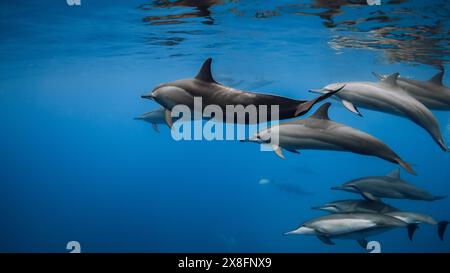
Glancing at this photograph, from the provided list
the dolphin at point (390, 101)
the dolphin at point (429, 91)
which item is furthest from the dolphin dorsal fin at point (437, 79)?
the dolphin at point (390, 101)

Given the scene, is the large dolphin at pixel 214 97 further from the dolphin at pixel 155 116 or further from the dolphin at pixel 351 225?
the dolphin at pixel 155 116

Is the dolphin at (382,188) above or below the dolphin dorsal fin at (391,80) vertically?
below

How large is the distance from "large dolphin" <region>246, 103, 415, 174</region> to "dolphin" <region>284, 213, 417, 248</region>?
149cm

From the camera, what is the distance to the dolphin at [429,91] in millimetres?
7688

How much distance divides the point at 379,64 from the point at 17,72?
22563 mm

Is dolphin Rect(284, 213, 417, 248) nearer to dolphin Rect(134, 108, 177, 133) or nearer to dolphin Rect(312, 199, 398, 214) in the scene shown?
dolphin Rect(312, 199, 398, 214)

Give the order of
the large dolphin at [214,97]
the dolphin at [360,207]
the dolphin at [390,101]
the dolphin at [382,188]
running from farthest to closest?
the dolphin at [382,188] → the dolphin at [360,207] → the dolphin at [390,101] → the large dolphin at [214,97]

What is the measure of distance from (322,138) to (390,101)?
1.70 meters

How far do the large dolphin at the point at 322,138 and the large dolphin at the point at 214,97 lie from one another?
115cm

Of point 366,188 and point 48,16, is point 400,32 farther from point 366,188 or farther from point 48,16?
point 48,16

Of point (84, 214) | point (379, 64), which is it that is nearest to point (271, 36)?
point (379, 64)

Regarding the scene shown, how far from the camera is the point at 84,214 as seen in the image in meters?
27.6

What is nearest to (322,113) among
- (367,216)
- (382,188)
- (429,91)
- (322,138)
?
(322,138)
